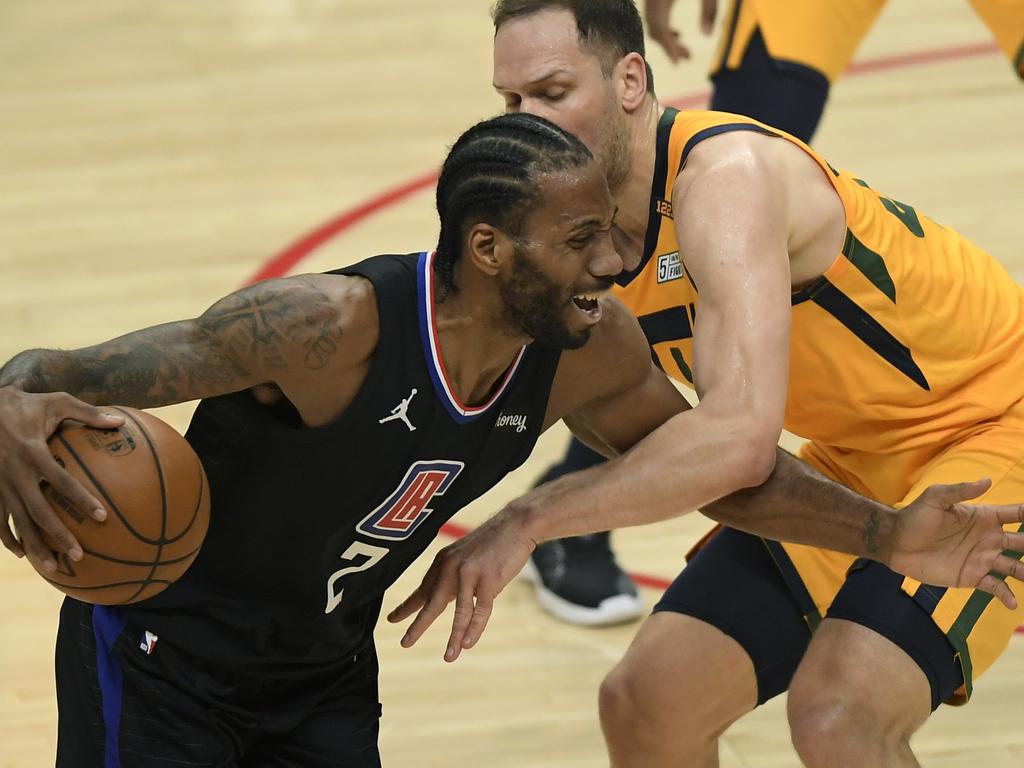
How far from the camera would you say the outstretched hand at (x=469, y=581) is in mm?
3568

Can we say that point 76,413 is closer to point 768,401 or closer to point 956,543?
point 768,401

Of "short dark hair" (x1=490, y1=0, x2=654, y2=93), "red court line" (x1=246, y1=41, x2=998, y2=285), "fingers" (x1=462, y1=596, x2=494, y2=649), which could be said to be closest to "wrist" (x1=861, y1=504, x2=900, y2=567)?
"fingers" (x1=462, y1=596, x2=494, y2=649)

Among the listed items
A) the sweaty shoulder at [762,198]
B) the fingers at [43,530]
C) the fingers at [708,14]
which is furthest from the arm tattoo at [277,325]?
the fingers at [708,14]

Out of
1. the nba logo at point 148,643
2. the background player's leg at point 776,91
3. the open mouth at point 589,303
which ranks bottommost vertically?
the nba logo at point 148,643

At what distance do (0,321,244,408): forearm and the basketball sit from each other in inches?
2.6

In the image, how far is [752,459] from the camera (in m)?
3.64

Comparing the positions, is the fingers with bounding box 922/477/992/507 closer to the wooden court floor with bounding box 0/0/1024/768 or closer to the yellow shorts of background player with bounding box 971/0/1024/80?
the wooden court floor with bounding box 0/0/1024/768

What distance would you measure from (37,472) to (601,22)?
1945 millimetres

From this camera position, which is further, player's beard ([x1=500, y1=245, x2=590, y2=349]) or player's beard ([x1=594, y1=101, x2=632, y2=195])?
player's beard ([x1=594, y1=101, x2=632, y2=195])

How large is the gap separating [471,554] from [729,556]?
→ 3.19ft

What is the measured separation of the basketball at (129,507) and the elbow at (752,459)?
44.6 inches

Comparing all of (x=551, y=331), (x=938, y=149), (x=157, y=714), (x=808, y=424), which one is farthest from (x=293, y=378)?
(x=938, y=149)

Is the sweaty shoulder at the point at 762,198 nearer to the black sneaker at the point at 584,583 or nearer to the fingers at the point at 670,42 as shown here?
the fingers at the point at 670,42

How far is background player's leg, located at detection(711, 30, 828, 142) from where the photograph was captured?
5758 mm
